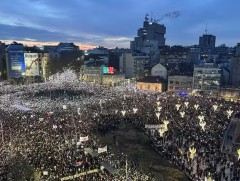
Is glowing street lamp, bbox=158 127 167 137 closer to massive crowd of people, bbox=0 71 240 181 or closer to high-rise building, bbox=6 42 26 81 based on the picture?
massive crowd of people, bbox=0 71 240 181

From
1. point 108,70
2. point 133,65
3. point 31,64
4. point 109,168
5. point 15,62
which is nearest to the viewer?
point 109,168

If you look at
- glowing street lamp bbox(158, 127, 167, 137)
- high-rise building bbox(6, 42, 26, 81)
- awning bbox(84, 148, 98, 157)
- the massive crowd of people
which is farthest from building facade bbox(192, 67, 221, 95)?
high-rise building bbox(6, 42, 26, 81)

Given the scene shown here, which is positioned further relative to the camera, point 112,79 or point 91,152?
point 112,79

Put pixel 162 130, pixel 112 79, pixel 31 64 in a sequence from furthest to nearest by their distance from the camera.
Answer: pixel 112 79, pixel 31 64, pixel 162 130

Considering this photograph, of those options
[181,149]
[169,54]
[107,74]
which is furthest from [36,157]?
[169,54]

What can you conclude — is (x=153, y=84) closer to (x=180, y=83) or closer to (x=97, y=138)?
(x=180, y=83)

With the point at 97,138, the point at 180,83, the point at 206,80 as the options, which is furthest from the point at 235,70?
the point at 97,138
